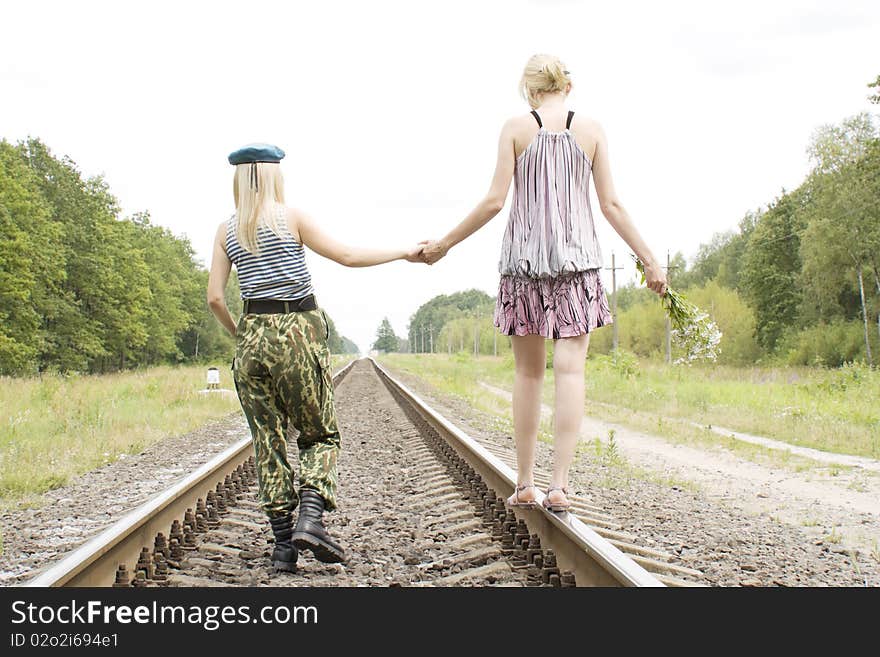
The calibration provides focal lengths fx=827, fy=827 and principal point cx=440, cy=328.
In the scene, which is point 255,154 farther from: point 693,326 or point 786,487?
point 786,487

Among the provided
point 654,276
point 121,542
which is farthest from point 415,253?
point 121,542

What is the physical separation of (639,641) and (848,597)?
128cm

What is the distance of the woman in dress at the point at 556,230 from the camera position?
3541mm

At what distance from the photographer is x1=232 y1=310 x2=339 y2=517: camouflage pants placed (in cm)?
338

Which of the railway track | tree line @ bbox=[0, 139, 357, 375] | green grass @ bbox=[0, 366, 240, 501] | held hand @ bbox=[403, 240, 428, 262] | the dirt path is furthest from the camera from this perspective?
tree line @ bbox=[0, 139, 357, 375]

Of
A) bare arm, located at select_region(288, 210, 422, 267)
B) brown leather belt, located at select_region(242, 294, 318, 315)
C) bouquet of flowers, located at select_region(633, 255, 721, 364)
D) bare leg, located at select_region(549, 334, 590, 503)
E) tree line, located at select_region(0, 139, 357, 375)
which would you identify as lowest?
bare leg, located at select_region(549, 334, 590, 503)

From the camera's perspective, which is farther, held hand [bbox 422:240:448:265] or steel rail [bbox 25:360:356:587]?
held hand [bbox 422:240:448:265]

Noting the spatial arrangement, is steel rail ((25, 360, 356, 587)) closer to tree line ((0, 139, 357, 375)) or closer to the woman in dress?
the woman in dress

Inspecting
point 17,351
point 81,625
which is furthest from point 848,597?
point 17,351

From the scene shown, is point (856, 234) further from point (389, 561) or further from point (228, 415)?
point (389, 561)

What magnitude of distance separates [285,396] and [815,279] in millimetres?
44850

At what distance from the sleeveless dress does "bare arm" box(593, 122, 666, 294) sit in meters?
0.07

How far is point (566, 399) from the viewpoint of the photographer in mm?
3641

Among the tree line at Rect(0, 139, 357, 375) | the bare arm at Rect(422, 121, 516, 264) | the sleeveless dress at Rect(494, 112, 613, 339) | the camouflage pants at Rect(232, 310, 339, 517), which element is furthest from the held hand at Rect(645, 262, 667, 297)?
the tree line at Rect(0, 139, 357, 375)
